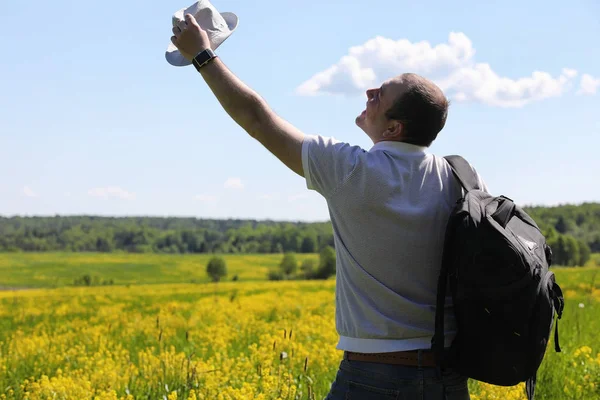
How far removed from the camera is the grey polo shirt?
2287 mm

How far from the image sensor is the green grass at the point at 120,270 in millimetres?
85000

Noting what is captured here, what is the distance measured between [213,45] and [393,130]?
2.52 ft

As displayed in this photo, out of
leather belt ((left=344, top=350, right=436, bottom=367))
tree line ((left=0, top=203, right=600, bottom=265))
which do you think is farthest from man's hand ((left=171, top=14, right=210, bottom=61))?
tree line ((left=0, top=203, right=600, bottom=265))

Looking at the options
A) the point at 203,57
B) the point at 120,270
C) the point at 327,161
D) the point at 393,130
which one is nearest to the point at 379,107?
the point at 393,130

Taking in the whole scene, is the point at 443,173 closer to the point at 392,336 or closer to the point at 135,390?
the point at 392,336

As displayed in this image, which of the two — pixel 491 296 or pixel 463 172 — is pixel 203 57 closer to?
pixel 463 172

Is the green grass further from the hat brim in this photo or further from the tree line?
the hat brim

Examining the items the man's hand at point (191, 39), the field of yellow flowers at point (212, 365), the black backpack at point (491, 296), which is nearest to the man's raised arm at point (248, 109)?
the man's hand at point (191, 39)

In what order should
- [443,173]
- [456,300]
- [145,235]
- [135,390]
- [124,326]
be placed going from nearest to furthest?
[456,300] < [443,173] < [135,390] < [124,326] < [145,235]

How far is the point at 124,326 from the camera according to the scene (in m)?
12.6

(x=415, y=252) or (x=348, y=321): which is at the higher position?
(x=415, y=252)

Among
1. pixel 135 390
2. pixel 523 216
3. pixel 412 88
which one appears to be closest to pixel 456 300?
pixel 523 216

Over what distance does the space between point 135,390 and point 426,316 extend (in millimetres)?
3990

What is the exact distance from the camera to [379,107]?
8.05ft
